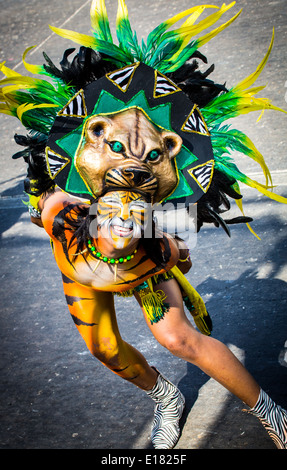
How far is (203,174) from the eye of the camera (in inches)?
76.4

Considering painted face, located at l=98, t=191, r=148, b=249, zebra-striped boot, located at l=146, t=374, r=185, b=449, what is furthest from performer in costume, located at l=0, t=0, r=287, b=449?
zebra-striped boot, located at l=146, t=374, r=185, b=449

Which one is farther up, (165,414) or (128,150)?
(128,150)

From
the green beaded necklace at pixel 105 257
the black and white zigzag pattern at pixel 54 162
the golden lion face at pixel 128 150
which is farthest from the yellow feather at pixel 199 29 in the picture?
the green beaded necklace at pixel 105 257

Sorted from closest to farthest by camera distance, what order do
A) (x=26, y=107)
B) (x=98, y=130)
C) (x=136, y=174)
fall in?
(x=136, y=174)
(x=98, y=130)
(x=26, y=107)

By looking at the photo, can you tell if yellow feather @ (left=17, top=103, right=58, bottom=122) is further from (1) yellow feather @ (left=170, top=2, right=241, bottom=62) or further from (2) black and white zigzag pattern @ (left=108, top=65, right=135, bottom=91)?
(1) yellow feather @ (left=170, top=2, right=241, bottom=62)

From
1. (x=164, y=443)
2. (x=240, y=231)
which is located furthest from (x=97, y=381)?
(x=240, y=231)

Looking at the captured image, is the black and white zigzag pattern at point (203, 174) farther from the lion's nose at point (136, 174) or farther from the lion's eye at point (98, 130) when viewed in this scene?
the lion's eye at point (98, 130)

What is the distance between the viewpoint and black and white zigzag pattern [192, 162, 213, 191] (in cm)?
194

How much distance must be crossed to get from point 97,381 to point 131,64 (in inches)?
71.9

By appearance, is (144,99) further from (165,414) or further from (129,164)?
(165,414)

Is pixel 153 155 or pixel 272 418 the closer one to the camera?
pixel 153 155

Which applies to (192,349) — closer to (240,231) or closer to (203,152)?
(203,152)

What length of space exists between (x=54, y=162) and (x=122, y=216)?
0.43 meters

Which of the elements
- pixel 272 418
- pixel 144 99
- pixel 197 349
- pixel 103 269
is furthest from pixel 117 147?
pixel 272 418
